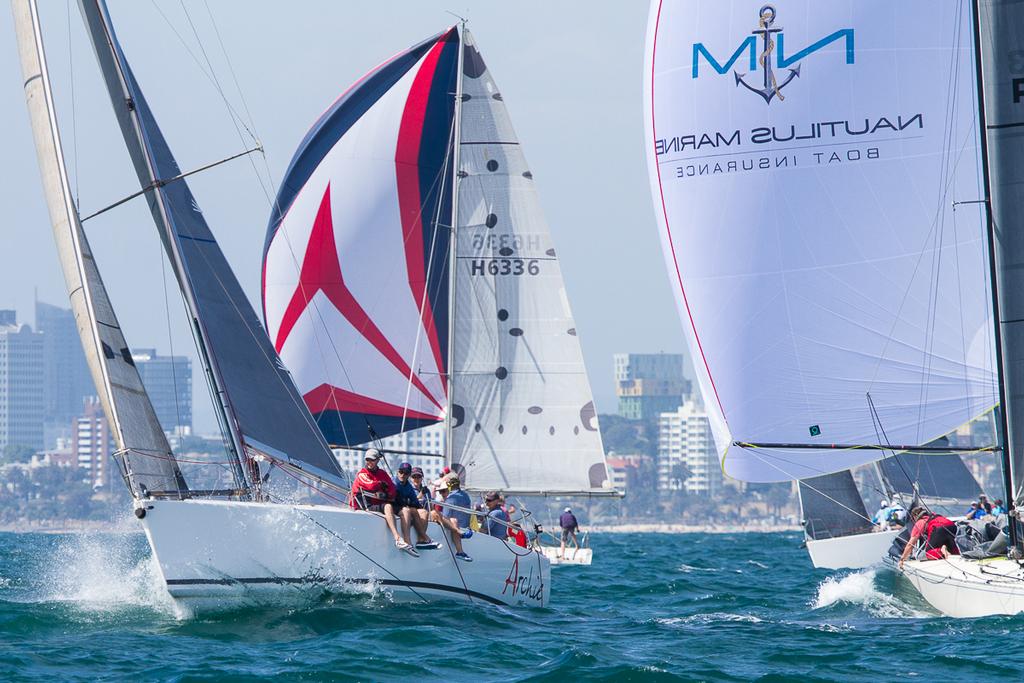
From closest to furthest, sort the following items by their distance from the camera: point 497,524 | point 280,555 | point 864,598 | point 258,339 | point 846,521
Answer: point 280,555
point 258,339
point 497,524
point 864,598
point 846,521

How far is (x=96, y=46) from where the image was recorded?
11797mm

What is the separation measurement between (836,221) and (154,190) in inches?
207

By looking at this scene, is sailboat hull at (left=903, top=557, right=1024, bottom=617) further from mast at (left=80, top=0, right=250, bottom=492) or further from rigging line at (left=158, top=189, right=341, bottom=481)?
mast at (left=80, top=0, right=250, bottom=492)

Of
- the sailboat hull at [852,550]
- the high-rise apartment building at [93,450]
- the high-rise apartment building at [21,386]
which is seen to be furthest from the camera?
the high-rise apartment building at [21,386]

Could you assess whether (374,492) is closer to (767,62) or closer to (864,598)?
(767,62)

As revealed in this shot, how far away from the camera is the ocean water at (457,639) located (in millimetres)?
9188

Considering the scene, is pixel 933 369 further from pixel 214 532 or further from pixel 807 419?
pixel 214 532

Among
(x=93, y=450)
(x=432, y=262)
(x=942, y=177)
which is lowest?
(x=942, y=177)

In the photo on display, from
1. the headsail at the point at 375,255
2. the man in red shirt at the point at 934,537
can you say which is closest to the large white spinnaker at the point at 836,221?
the man in red shirt at the point at 934,537

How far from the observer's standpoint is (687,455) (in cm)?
18050

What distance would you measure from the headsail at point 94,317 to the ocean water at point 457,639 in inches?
30.2

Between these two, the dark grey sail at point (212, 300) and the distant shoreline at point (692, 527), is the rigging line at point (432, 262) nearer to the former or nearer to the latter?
the dark grey sail at point (212, 300)

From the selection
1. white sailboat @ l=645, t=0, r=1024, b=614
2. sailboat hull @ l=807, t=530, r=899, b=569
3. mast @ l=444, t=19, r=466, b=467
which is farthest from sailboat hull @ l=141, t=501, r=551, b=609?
sailboat hull @ l=807, t=530, r=899, b=569

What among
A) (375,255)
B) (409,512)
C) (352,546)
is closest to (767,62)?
(409,512)
